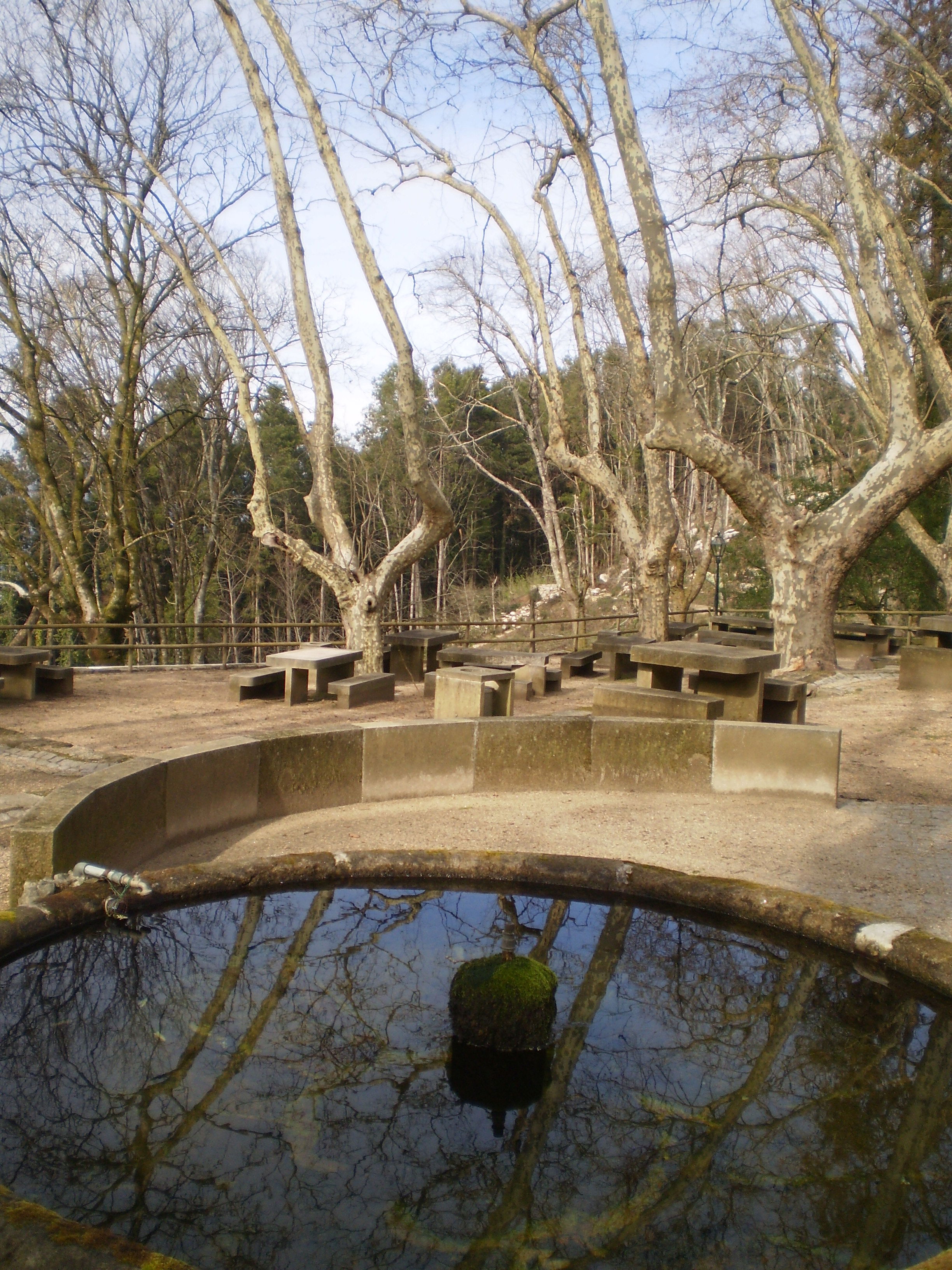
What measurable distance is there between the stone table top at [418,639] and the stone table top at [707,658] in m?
4.31

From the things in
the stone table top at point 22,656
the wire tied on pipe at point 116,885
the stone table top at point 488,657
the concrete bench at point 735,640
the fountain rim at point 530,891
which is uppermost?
the stone table top at point 22,656

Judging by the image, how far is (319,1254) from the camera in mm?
1849

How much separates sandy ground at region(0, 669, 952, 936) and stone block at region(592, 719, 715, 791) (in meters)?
0.14

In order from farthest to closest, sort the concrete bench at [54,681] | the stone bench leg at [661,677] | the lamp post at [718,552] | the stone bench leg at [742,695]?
the lamp post at [718,552] < the concrete bench at [54,681] < the stone bench leg at [661,677] < the stone bench leg at [742,695]

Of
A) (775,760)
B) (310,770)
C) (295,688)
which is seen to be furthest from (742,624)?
(310,770)

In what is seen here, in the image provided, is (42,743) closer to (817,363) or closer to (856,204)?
(856,204)

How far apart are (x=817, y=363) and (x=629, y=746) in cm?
1434

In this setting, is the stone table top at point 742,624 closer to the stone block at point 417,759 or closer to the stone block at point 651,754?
the stone block at point 651,754

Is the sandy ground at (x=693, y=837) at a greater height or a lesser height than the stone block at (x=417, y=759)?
lesser

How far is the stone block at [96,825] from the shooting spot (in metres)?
3.42

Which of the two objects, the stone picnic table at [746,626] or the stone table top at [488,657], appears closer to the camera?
the stone table top at [488,657]

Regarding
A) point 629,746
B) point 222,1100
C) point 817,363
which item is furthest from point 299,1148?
point 817,363

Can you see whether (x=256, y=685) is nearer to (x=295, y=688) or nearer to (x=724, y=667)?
(x=295, y=688)

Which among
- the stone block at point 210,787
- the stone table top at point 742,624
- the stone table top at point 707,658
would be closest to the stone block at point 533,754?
the stone block at point 210,787
